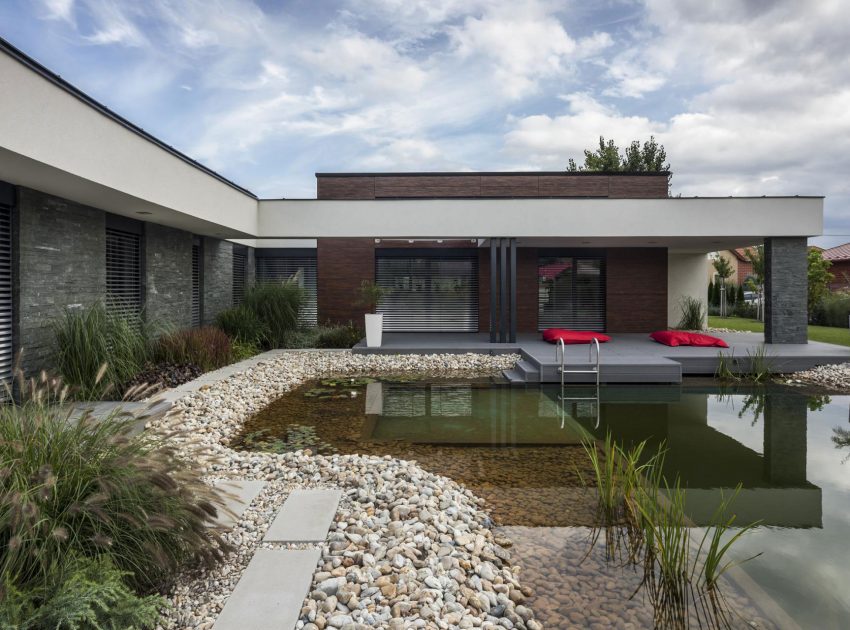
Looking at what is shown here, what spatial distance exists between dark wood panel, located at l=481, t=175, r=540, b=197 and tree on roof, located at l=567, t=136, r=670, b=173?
18565mm

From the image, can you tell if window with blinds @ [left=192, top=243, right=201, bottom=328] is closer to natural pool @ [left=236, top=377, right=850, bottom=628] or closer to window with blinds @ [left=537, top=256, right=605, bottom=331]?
natural pool @ [left=236, top=377, right=850, bottom=628]

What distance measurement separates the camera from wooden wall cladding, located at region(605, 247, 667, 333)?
50.5ft

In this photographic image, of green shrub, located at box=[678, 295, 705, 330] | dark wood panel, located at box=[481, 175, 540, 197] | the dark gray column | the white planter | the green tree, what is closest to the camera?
the dark gray column

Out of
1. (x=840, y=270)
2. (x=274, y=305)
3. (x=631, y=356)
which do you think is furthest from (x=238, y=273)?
(x=840, y=270)

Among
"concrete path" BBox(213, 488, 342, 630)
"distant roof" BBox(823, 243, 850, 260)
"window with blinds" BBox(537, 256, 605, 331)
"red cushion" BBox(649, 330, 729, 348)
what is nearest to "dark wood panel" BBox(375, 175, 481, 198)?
"window with blinds" BBox(537, 256, 605, 331)

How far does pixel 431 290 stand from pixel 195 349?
25.5ft

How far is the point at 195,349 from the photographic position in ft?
29.3

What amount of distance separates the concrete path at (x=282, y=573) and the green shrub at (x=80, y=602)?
0.34 metres

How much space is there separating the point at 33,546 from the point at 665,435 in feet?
18.7

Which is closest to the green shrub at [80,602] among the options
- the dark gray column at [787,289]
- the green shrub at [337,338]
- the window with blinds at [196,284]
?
the window with blinds at [196,284]

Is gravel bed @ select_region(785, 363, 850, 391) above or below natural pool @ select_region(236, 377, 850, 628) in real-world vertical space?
above

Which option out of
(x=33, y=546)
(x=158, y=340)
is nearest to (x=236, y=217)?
(x=158, y=340)

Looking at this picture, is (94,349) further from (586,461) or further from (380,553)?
(586,461)

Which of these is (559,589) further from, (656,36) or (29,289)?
(656,36)
